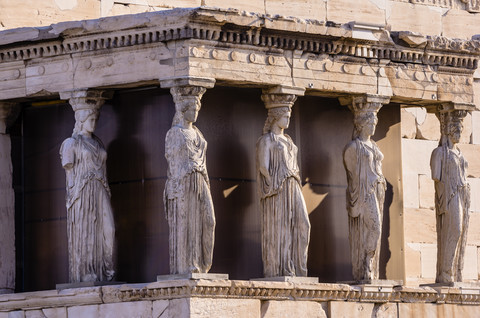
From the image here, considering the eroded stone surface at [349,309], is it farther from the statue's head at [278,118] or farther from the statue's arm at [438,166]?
the statue's head at [278,118]

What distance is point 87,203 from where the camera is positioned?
1528cm

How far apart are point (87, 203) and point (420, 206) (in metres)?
4.67

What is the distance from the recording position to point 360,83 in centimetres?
1600

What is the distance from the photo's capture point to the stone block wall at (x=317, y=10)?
54.2 ft

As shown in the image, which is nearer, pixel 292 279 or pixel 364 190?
pixel 292 279

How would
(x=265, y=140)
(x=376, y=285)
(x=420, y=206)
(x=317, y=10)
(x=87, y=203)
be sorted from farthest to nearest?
(x=420, y=206), (x=317, y=10), (x=376, y=285), (x=265, y=140), (x=87, y=203)

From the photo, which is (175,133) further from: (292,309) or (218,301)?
(292,309)

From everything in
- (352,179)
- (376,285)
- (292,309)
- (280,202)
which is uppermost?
(352,179)

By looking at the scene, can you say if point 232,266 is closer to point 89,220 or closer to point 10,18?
point 89,220

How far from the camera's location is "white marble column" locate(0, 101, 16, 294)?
1605 cm

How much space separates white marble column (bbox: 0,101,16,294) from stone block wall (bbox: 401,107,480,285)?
4.42 meters

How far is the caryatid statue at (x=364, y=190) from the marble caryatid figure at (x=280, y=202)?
2.13ft

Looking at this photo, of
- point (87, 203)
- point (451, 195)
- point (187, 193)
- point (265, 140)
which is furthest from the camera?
point (451, 195)

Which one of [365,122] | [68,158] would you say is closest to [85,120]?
[68,158]
